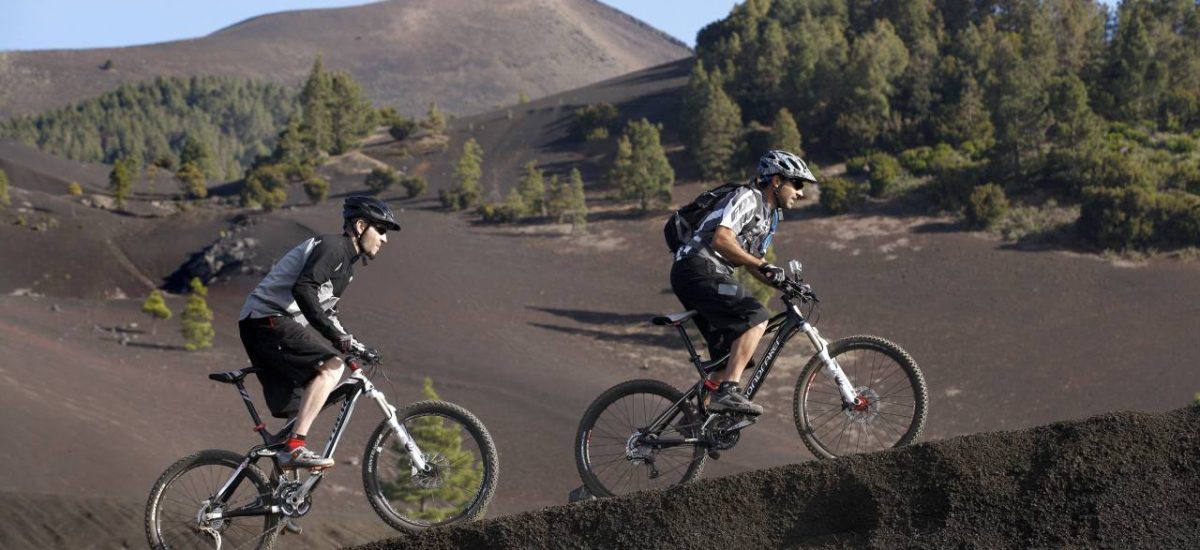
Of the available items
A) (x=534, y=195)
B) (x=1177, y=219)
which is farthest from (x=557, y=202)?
(x=1177, y=219)

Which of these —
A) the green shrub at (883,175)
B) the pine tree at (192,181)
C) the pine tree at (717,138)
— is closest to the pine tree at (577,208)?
the pine tree at (717,138)

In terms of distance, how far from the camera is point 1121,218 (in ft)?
148

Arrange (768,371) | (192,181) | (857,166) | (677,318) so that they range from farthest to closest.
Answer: (192,181) < (857,166) < (677,318) < (768,371)

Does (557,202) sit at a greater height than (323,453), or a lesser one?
lesser

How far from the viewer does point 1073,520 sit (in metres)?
6.01

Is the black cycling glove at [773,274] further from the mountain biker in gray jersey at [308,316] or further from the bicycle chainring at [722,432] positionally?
the mountain biker in gray jersey at [308,316]

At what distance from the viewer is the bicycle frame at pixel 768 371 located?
7.26m

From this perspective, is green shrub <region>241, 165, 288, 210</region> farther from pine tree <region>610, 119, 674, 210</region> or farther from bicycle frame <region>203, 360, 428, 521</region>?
bicycle frame <region>203, 360, 428, 521</region>

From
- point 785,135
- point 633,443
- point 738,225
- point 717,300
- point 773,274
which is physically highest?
point 738,225

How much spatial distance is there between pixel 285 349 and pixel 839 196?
4847 cm

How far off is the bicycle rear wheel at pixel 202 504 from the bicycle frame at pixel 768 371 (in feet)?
7.54

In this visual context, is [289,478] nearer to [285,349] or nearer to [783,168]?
[285,349]

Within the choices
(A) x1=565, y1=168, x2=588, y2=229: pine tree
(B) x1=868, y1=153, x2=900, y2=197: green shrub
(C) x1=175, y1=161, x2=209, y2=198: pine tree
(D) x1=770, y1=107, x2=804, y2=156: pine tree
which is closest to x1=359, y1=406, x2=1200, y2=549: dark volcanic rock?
(B) x1=868, y1=153, x2=900, y2=197: green shrub

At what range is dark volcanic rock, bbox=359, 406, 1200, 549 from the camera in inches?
237
